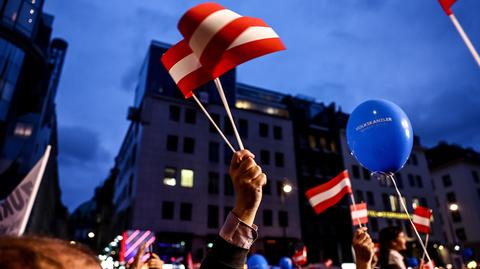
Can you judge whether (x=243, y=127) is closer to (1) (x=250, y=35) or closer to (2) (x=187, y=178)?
(2) (x=187, y=178)

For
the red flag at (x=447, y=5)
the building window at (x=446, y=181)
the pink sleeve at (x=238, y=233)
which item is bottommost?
the pink sleeve at (x=238, y=233)

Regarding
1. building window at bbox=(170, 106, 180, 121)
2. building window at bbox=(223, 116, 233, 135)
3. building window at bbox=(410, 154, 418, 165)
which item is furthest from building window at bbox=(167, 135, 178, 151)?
building window at bbox=(410, 154, 418, 165)

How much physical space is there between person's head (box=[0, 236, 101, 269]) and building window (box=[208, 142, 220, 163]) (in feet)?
106

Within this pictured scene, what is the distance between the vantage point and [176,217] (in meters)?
29.0

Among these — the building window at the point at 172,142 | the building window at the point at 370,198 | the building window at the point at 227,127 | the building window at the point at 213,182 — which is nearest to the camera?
the building window at the point at 172,142

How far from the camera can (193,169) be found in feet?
104

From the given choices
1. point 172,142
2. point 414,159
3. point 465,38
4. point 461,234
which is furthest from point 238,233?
point 461,234

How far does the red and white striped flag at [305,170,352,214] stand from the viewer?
706cm

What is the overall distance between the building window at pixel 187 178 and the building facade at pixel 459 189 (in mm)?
35434

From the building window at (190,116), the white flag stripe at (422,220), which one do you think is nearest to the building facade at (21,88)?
the building window at (190,116)

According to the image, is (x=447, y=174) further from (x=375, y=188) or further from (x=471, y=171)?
(x=375, y=188)

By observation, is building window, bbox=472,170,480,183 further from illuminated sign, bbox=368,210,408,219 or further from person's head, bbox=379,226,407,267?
person's head, bbox=379,226,407,267

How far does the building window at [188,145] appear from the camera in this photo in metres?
32.3

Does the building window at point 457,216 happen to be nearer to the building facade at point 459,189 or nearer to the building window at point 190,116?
the building facade at point 459,189
